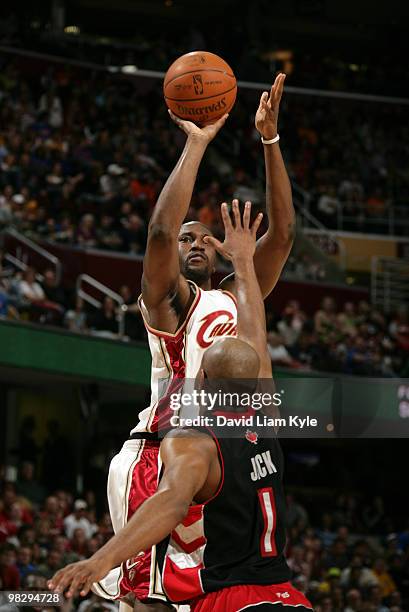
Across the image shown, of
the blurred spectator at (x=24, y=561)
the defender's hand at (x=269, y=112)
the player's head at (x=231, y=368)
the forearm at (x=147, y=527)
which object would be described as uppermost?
the defender's hand at (x=269, y=112)

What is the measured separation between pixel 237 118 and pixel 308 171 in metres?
2.05

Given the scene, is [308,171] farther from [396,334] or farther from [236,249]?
[236,249]

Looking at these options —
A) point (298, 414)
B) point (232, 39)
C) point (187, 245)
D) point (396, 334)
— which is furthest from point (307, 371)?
point (232, 39)

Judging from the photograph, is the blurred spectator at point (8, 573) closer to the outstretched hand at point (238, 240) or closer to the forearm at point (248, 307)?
the outstretched hand at point (238, 240)

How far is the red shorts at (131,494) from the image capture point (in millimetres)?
6520

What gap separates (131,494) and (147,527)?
1.72 meters

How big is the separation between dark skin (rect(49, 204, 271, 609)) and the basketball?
1.41 meters

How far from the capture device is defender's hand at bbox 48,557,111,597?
4.60 m

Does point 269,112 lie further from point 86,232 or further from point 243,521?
point 86,232

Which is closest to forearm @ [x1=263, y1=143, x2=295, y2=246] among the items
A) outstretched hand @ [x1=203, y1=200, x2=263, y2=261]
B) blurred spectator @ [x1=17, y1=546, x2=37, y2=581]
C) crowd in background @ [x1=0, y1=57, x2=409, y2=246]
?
outstretched hand @ [x1=203, y1=200, x2=263, y2=261]

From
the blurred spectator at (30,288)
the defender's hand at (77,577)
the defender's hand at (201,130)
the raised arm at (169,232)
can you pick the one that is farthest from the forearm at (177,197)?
the blurred spectator at (30,288)

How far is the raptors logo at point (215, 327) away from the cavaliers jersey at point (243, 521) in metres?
1.18

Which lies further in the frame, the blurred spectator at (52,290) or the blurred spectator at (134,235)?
the blurred spectator at (134,235)

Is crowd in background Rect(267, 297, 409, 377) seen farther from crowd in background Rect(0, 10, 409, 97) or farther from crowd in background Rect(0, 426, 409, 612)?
crowd in background Rect(0, 10, 409, 97)
